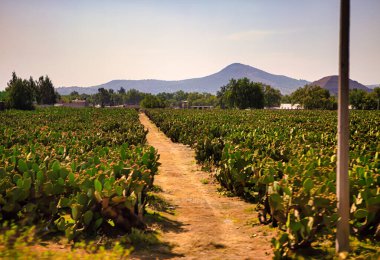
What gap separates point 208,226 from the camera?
8492 millimetres

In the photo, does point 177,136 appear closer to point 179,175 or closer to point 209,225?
point 179,175

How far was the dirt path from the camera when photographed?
690cm

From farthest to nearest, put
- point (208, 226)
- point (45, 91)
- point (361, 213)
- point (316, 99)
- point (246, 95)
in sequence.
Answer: point (45, 91), point (316, 99), point (246, 95), point (208, 226), point (361, 213)

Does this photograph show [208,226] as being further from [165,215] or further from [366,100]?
[366,100]

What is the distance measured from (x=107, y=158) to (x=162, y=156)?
1188 centimetres

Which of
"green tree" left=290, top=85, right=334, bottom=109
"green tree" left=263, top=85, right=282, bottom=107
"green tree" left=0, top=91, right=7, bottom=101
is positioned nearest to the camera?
"green tree" left=0, top=91, right=7, bottom=101

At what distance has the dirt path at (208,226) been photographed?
6902 millimetres

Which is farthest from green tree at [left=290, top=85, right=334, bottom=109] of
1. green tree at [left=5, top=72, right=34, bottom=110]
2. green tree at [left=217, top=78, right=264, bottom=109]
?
green tree at [left=5, top=72, right=34, bottom=110]

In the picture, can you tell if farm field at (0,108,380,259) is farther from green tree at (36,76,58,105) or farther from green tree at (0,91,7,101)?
green tree at (36,76,58,105)

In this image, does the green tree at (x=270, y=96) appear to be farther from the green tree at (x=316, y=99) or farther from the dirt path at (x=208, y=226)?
the dirt path at (x=208, y=226)

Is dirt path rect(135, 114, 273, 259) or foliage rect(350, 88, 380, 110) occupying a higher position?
foliage rect(350, 88, 380, 110)

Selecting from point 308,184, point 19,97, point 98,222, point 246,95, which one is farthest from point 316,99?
point 98,222

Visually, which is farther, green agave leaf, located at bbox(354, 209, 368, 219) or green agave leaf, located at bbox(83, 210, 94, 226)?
green agave leaf, located at bbox(83, 210, 94, 226)

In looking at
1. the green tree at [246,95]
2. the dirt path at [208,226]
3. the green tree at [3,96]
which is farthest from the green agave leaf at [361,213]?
the green tree at [246,95]
